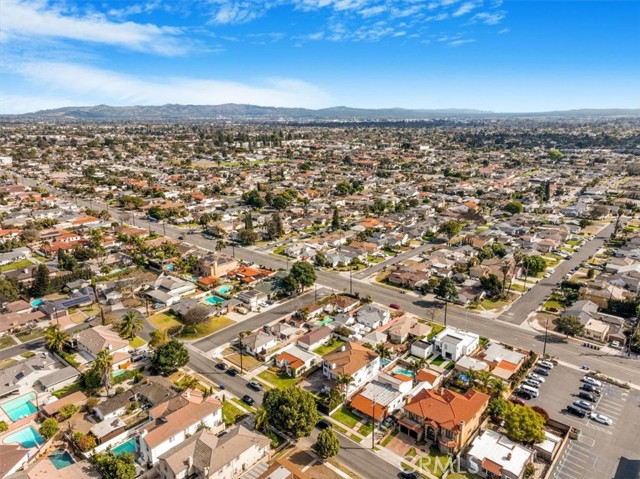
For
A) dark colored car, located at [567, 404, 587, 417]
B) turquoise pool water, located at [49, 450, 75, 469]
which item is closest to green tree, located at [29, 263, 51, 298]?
turquoise pool water, located at [49, 450, 75, 469]

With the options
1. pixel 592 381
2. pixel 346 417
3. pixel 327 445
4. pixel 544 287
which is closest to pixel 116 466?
pixel 327 445

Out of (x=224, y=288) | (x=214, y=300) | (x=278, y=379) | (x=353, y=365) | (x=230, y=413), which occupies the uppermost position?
(x=353, y=365)

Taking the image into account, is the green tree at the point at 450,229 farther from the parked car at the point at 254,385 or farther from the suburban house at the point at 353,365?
the parked car at the point at 254,385

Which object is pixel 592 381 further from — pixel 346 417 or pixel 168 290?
pixel 168 290

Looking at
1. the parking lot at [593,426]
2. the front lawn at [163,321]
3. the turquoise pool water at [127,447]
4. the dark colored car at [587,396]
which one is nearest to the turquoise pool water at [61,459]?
the turquoise pool water at [127,447]

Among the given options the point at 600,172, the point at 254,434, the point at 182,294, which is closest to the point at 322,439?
the point at 254,434

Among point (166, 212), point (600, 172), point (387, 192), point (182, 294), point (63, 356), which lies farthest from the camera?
point (600, 172)

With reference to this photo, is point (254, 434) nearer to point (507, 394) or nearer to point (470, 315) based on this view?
point (507, 394)
